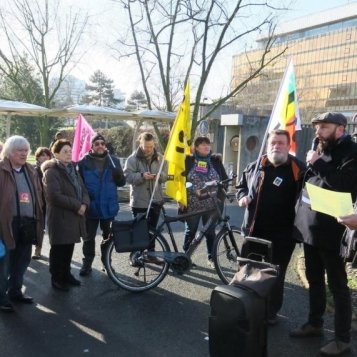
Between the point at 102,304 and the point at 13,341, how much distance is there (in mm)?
1129

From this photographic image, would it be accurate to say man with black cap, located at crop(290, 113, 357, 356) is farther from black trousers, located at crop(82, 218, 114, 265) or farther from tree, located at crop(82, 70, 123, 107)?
tree, located at crop(82, 70, 123, 107)

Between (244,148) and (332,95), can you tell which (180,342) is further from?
(332,95)

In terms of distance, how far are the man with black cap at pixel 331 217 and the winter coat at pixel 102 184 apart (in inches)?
102

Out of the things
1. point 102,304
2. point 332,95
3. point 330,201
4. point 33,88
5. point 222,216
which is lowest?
point 102,304

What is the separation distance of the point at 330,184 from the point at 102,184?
2.96m

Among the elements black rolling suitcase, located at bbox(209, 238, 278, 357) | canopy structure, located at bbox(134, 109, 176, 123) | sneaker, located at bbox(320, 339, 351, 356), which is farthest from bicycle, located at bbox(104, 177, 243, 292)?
canopy structure, located at bbox(134, 109, 176, 123)

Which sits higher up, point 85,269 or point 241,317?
point 241,317

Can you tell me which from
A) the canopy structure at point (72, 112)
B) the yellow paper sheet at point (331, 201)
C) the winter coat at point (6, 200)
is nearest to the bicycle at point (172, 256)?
the winter coat at point (6, 200)

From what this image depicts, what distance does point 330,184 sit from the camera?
3553 millimetres

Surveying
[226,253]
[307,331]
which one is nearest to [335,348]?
[307,331]

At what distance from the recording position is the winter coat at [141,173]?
5.93 meters

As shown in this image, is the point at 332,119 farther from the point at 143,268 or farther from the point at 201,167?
the point at 143,268

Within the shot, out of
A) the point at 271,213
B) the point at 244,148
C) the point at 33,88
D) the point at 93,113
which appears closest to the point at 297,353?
the point at 271,213

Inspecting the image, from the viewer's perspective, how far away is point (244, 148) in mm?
16297
